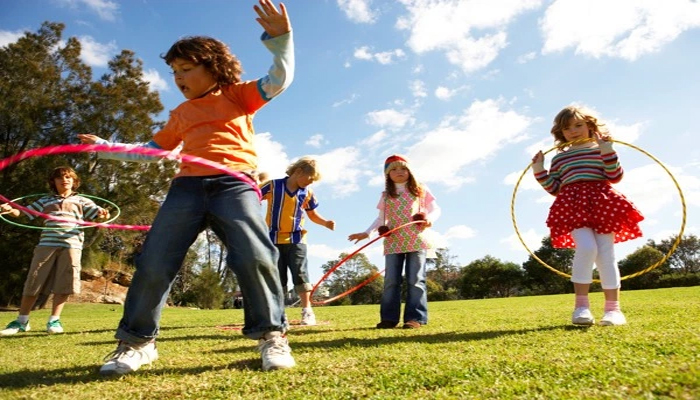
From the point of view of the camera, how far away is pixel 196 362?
3158 mm

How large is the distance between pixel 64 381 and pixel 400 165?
161 inches

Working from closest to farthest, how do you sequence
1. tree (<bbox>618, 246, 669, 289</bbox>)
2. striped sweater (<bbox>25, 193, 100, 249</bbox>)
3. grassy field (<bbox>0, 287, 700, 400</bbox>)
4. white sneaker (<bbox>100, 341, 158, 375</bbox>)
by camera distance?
grassy field (<bbox>0, 287, 700, 400</bbox>), white sneaker (<bbox>100, 341, 158, 375</bbox>), striped sweater (<bbox>25, 193, 100, 249</bbox>), tree (<bbox>618, 246, 669, 289</bbox>)

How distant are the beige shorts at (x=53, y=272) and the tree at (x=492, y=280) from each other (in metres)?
44.4

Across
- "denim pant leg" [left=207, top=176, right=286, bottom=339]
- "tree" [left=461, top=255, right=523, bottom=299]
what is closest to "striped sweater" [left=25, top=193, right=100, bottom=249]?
"denim pant leg" [left=207, top=176, right=286, bottom=339]

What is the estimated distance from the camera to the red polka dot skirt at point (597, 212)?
14.5 ft

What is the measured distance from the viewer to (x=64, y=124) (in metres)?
19.2

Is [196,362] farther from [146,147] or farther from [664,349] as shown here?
[664,349]

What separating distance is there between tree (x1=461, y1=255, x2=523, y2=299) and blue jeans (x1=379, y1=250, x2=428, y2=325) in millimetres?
43707

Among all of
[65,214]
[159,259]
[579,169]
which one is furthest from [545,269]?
[159,259]

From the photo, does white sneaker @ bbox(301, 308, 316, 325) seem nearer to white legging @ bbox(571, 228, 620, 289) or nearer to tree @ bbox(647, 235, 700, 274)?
white legging @ bbox(571, 228, 620, 289)

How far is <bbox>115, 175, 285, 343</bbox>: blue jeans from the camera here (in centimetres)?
294

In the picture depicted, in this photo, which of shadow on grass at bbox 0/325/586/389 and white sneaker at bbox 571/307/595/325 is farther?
white sneaker at bbox 571/307/595/325

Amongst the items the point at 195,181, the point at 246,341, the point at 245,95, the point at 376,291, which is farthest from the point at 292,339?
the point at 376,291

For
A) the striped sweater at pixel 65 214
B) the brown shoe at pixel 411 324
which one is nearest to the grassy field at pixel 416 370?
the brown shoe at pixel 411 324
